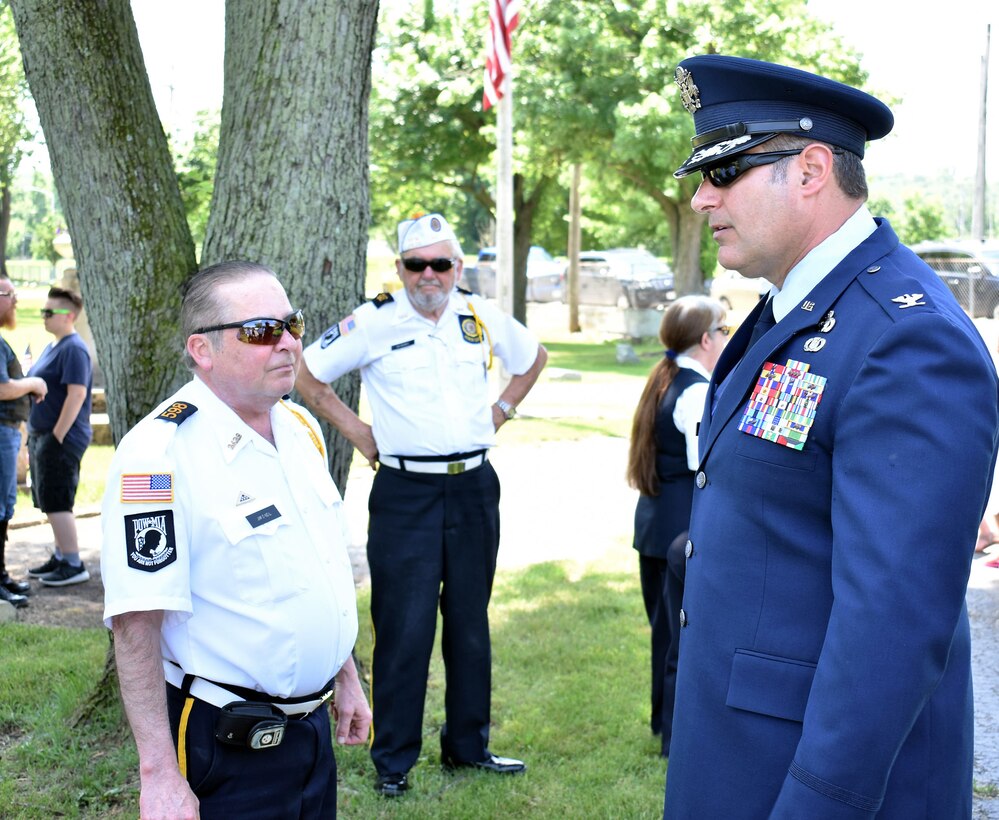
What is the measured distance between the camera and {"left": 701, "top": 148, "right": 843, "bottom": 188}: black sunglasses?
6.67ft

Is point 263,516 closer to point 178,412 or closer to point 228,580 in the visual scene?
point 228,580

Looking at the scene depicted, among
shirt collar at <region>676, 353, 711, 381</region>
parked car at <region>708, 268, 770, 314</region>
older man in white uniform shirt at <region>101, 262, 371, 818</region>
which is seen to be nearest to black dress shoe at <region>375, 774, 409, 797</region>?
older man in white uniform shirt at <region>101, 262, 371, 818</region>

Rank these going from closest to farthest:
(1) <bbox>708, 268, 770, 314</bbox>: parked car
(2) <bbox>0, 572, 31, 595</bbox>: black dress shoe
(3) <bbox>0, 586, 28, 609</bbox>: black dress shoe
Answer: (3) <bbox>0, 586, 28, 609</bbox>: black dress shoe
(2) <bbox>0, 572, 31, 595</bbox>: black dress shoe
(1) <bbox>708, 268, 770, 314</bbox>: parked car

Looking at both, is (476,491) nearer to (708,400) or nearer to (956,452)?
(708,400)

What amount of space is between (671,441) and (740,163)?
2.76m

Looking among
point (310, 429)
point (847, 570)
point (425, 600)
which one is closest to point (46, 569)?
point (425, 600)

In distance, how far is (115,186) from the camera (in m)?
4.45

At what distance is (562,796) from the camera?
4504 millimetres

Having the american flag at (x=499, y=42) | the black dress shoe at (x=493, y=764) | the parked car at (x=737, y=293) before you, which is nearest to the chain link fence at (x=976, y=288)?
the parked car at (x=737, y=293)

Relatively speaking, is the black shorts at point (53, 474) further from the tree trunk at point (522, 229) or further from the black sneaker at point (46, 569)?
the tree trunk at point (522, 229)

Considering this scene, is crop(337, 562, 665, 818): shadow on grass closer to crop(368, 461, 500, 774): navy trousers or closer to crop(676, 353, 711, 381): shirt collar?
crop(368, 461, 500, 774): navy trousers

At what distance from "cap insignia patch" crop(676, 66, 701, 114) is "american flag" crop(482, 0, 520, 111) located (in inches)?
495

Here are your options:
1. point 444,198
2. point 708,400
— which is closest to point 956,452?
point 708,400

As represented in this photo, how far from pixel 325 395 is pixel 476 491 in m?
0.81
